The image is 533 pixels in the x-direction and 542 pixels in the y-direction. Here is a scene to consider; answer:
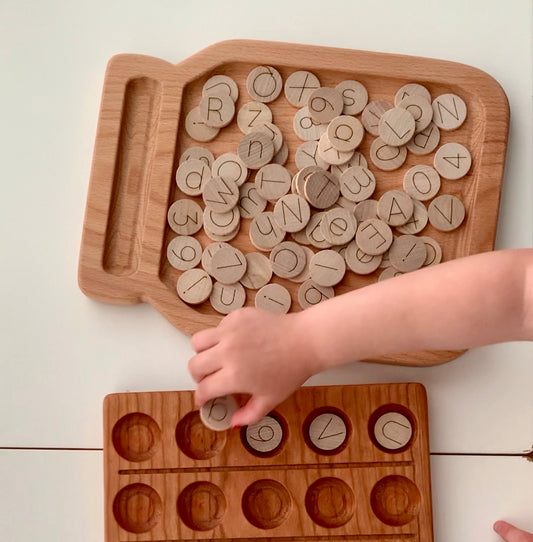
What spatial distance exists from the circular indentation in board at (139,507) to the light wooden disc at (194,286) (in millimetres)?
167

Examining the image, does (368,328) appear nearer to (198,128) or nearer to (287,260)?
(287,260)

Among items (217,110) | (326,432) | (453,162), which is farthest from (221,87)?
(326,432)

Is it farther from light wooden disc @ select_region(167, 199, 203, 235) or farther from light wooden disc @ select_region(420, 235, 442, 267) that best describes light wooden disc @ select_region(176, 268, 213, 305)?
light wooden disc @ select_region(420, 235, 442, 267)

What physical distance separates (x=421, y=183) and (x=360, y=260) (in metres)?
0.09

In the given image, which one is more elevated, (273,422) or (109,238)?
(109,238)

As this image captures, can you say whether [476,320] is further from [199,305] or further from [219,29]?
[219,29]

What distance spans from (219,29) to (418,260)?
11.5 inches

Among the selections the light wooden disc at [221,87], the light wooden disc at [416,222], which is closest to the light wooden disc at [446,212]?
the light wooden disc at [416,222]

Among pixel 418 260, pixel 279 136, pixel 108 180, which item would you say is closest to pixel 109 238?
pixel 108 180

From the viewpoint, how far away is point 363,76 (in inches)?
28.3

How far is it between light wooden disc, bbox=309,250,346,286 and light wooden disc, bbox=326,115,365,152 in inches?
3.9

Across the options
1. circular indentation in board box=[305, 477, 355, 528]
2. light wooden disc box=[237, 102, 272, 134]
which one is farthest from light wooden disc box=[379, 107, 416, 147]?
circular indentation in board box=[305, 477, 355, 528]

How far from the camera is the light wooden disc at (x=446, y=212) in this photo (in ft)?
2.31

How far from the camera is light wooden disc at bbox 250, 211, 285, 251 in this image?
70 centimetres
